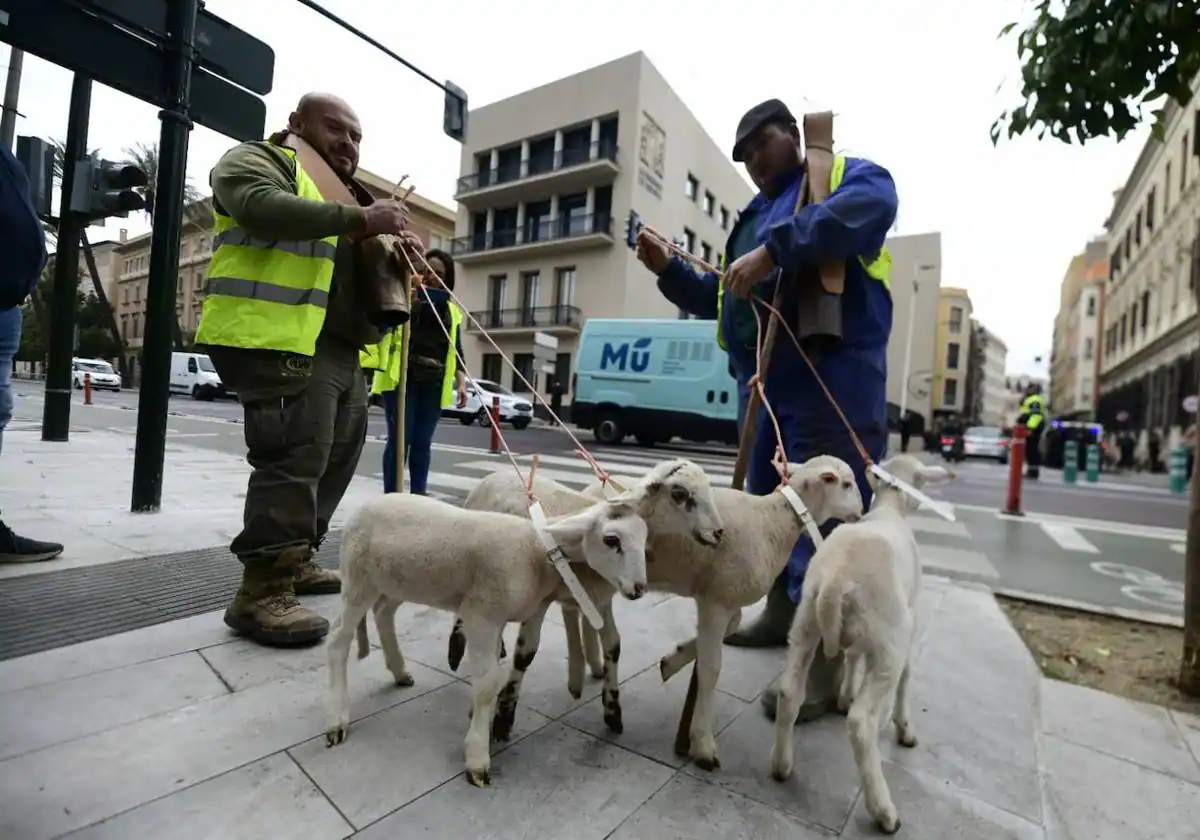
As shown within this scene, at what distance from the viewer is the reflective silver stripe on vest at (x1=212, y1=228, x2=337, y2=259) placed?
7.51ft

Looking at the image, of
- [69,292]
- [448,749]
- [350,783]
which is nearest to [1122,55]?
[448,749]

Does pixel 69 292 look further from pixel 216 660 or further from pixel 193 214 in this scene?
pixel 216 660

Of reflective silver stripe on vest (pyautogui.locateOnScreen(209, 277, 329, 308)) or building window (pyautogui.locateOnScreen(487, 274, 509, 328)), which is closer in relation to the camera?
reflective silver stripe on vest (pyautogui.locateOnScreen(209, 277, 329, 308))

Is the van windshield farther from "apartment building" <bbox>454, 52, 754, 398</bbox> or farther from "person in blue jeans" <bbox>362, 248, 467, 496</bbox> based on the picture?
"person in blue jeans" <bbox>362, 248, 467, 496</bbox>

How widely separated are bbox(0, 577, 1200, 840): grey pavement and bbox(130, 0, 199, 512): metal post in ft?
8.10

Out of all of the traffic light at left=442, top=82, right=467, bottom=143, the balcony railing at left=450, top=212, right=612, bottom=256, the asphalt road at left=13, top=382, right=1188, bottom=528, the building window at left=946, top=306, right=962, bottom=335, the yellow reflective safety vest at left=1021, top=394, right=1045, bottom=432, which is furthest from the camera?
the building window at left=946, top=306, right=962, bottom=335

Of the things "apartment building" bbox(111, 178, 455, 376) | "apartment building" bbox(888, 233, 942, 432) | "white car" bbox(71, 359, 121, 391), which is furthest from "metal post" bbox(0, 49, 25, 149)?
"apartment building" bbox(888, 233, 942, 432)

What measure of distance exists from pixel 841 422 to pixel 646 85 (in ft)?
93.1

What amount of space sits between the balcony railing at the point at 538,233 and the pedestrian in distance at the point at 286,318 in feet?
83.5

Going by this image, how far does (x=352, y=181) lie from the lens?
2.77 m

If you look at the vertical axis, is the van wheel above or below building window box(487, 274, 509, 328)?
below

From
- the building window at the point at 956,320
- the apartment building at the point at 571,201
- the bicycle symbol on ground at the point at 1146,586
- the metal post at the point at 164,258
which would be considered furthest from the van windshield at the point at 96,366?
the building window at the point at 956,320

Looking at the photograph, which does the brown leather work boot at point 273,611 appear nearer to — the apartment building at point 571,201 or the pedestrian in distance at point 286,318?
the pedestrian in distance at point 286,318

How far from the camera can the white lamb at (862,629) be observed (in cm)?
159
